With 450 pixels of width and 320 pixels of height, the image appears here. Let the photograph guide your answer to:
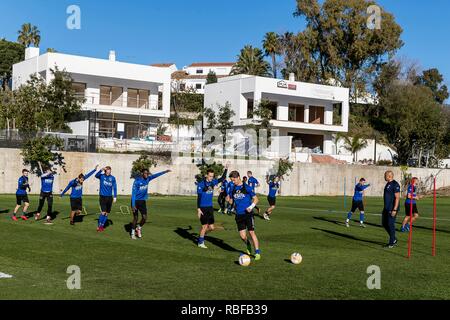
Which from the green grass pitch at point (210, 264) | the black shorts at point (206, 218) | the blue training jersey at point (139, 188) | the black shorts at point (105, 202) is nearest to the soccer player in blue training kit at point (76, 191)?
the green grass pitch at point (210, 264)

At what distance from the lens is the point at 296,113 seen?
68250 millimetres

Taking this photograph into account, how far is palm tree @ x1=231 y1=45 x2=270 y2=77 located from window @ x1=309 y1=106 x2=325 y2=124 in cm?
1982

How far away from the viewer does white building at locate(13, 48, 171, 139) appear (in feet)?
183

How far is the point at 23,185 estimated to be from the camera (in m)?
22.5

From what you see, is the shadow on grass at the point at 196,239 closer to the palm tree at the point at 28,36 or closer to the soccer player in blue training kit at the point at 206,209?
the soccer player in blue training kit at the point at 206,209

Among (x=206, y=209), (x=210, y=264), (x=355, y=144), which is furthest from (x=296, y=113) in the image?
(x=210, y=264)

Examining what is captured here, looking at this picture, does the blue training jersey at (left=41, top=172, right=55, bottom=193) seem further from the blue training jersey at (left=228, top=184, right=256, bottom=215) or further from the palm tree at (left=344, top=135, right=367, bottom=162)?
the palm tree at (left=344, top=135, right=367, bottom=162)

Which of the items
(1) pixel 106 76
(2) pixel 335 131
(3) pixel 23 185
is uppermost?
(1) pixel 106 76

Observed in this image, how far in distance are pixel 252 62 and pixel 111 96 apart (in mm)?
33159

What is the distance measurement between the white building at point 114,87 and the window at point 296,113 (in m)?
14.9
